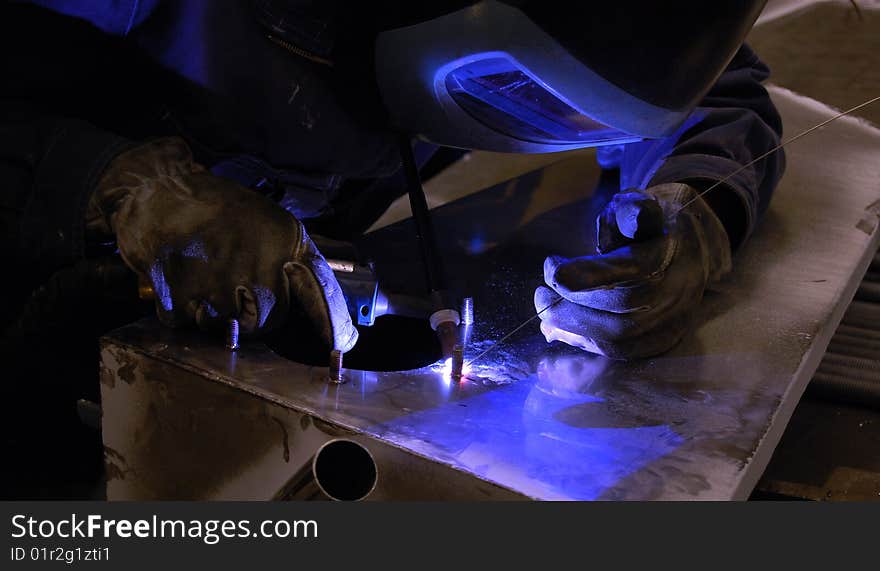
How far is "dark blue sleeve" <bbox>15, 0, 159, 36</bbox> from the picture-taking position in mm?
963

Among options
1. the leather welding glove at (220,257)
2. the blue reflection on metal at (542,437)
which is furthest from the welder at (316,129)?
the blue reflection on metal at (542,437)

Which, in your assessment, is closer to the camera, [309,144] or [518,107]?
[518,107]

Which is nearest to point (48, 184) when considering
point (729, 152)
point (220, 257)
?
point (220, 257)

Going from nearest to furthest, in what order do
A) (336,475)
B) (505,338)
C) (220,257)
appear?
(336,475)
(220,257)
(505,338)

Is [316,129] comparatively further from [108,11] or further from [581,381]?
[581,381]

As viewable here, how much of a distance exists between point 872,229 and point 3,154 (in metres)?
1.25

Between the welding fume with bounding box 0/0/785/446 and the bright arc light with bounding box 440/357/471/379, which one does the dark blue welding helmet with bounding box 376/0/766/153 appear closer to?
the welding fume with bounding box 0/0/785/446

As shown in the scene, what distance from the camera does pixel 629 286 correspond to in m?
0.94

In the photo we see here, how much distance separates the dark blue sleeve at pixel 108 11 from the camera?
0.96m

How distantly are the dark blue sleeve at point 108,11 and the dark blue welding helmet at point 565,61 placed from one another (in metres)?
0.29

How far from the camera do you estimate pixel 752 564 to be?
25.2 inches

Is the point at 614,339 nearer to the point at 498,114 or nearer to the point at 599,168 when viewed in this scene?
the point at 498,114

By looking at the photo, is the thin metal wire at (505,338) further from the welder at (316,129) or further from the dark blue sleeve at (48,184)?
the dark blue sleeve at (48,184)

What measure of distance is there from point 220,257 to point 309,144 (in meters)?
0.33
